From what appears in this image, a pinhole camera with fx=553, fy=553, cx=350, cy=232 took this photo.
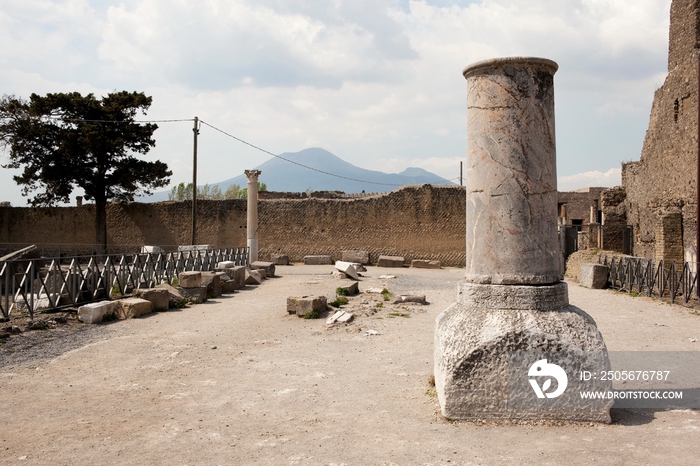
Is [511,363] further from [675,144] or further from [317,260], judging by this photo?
[317,260]

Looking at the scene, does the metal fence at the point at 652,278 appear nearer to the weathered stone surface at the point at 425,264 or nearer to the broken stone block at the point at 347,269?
the broken stone block at the point at 347,269

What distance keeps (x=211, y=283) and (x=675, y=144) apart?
43.6ft

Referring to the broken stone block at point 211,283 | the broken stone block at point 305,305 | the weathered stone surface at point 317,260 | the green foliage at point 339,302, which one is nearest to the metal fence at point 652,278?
the green foliage at point 339,302

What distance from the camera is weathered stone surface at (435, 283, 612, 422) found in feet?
14.0

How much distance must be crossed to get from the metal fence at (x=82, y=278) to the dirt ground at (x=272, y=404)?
1.38 m

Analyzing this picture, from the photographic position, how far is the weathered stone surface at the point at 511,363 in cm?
425

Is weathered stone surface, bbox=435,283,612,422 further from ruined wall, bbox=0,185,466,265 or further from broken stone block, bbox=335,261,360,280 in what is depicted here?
ruined wall, bbox=0,185,466,265

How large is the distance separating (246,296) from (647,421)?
10034 millimetres

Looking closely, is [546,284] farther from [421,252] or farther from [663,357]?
[421,252]

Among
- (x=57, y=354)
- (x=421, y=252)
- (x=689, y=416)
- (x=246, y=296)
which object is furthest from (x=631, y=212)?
(x=57, y=354)

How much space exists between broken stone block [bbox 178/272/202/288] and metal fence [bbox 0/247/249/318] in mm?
1308

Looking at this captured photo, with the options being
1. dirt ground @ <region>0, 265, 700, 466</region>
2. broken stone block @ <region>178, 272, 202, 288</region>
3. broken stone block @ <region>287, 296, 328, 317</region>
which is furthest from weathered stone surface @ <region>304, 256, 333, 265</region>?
dirt ground @ <region>0, 265, 700, 466</region>

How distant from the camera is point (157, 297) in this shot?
1074cm

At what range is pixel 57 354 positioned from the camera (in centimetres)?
716
